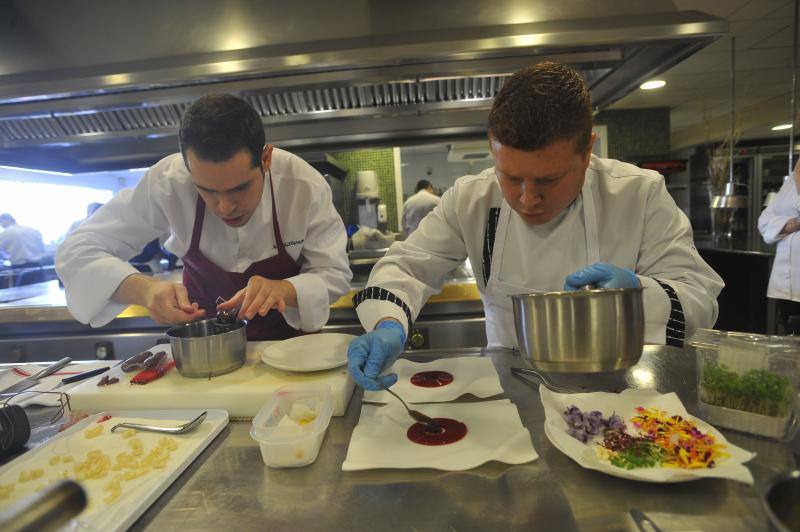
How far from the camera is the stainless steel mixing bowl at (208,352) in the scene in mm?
1140

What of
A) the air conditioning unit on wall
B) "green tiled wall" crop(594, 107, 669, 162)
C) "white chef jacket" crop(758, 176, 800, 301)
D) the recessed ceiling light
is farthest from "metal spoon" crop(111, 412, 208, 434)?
"green tiled wall" crop(594, 107, 669, 162)

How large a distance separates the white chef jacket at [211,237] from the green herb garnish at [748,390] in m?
1.18

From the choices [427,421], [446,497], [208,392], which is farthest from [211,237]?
[446,497]

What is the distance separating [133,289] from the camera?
149cm

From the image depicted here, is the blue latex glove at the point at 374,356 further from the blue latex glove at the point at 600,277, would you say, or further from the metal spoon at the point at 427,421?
the blue latex glove at the point at 600,277

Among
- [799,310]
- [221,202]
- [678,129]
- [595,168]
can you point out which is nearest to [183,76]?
[221,202]

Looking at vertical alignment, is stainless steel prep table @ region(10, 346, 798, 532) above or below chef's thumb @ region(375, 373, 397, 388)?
below

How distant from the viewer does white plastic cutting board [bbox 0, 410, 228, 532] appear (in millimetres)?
690

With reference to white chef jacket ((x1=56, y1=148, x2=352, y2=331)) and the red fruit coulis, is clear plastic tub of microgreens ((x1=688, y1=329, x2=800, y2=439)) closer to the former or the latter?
the red fruit coulis

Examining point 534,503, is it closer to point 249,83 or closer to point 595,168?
point 595,168

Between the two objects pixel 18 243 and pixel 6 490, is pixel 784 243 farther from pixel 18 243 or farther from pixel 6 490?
pixel 18 243

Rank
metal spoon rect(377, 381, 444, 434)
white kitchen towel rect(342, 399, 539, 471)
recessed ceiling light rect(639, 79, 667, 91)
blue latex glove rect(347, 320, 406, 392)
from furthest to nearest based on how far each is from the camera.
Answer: recessed ceiling light rect(639, 79, 667, 91) → blue latex glove rect(347, 320, 406, 392) → metal spoon rect(377, 381, 444, 434) → white kitchen towel rect(342, 399, 539, 471)

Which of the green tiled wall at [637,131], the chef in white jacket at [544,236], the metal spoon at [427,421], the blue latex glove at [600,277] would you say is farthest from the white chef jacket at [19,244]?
the green tiled wall at [637,131]

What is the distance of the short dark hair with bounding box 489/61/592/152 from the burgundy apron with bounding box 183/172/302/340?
100cm
